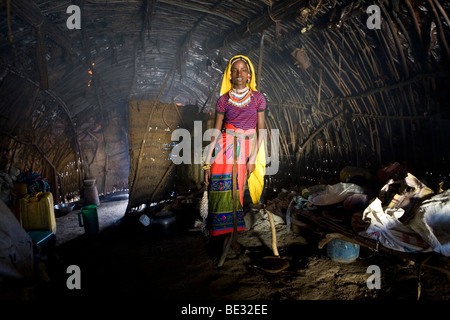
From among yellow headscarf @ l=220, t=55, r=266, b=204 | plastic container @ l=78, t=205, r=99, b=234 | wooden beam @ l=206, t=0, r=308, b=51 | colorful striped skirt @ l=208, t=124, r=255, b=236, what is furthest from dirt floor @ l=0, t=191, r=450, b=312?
wooden beam @ l=206, t=0, r=308, b=51

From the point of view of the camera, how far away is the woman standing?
3.14m

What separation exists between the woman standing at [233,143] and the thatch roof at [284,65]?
43cm

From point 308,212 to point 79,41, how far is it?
5100 millimetres

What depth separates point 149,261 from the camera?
131 inches

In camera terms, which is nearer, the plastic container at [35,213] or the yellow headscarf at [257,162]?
the yellow headscarf at [257,162]

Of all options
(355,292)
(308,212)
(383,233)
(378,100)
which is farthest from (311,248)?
(378,100)

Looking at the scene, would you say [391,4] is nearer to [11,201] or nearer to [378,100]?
[378,100]

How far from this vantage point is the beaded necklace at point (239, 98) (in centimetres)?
314

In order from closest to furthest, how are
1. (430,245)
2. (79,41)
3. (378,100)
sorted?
1. (430,245)
2. (378,100)
3. (79,41)

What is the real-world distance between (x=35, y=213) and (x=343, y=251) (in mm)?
4220

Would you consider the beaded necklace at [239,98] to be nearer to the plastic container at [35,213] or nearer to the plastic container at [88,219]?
the plastic container at [35,213]

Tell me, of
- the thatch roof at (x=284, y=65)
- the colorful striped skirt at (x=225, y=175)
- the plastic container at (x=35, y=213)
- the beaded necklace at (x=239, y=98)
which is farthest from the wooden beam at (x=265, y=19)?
the plastic container at (x=35, y=213)

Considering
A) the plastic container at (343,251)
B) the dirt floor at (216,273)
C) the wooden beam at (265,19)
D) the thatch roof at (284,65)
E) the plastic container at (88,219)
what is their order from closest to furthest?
1. the dirt floor at (216,273)
2. the thatch roof at (284,65)
3. the plastic container at (343,251)
4. the wooden beam at (265,19)
5. the plastic container at (88,219)

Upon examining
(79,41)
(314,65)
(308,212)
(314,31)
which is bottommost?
(308,212)
